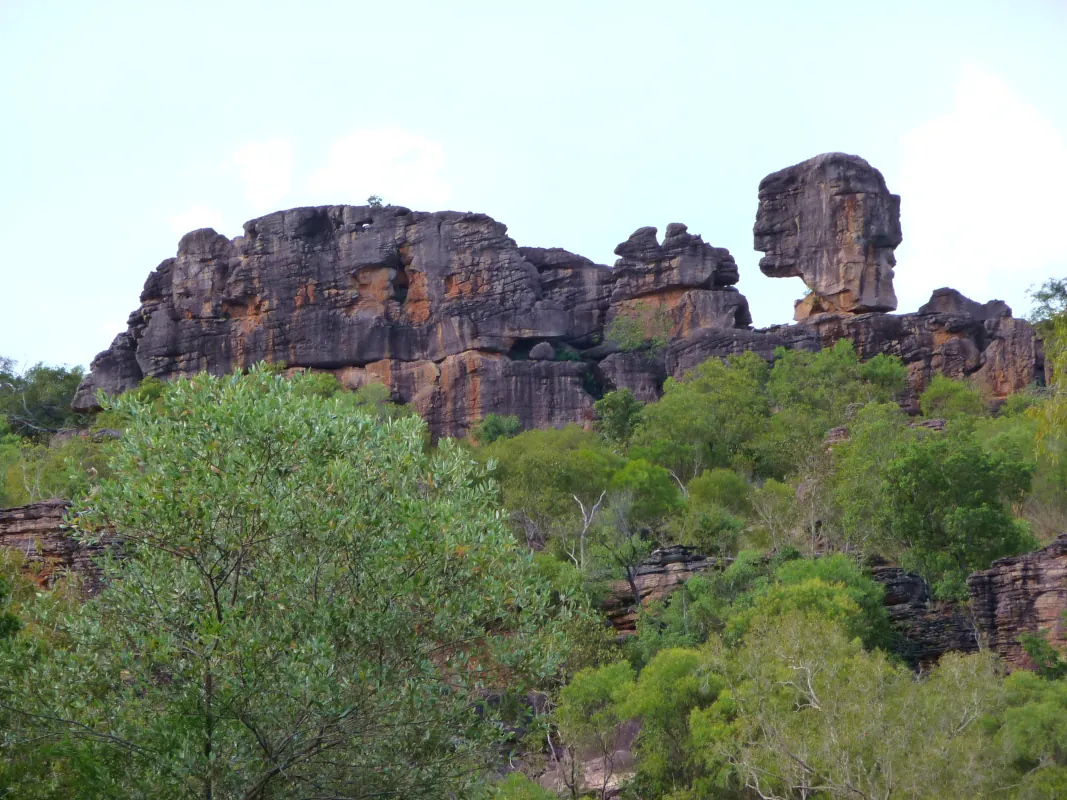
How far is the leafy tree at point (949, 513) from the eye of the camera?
112 ft

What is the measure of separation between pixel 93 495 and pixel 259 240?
5790 cm

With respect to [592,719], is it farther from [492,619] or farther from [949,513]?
[492,619]

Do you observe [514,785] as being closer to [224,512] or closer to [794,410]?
[224,512]

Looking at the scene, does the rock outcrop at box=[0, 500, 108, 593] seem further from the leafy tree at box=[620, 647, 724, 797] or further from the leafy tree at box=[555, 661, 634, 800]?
the leafy tree at box=[620, 647, 724, 797]

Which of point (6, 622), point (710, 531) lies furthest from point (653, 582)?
point (6, 622)

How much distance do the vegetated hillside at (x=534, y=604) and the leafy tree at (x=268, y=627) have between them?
0.11 feet

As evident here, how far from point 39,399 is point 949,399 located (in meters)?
50.0

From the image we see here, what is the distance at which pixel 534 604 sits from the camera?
1509 cm

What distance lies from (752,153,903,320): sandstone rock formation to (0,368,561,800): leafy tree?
59.6 meters

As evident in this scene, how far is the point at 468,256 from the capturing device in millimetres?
69312

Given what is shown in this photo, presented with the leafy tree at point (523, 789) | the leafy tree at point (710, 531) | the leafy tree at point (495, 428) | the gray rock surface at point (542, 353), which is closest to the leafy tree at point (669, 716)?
the leafy tree at point (523, 789)

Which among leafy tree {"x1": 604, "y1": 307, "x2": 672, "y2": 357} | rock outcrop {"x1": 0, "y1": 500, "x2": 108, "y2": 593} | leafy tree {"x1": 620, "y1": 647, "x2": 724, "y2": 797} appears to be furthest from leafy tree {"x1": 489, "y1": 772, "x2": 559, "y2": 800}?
leafy tree {"x1": 604, "y1": 307, "x2": 672, "y2": 357}

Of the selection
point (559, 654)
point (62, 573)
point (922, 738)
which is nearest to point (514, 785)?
point (922, 738)

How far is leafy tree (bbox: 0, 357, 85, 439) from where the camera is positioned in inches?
2960
